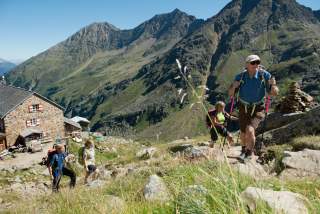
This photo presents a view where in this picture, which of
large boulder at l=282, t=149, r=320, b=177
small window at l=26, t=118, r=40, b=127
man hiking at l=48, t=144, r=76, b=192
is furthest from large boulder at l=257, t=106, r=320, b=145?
small window at l=26, t=118, r=40, b=127

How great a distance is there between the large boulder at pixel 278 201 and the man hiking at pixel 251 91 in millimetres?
5134

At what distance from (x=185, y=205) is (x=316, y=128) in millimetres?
13415

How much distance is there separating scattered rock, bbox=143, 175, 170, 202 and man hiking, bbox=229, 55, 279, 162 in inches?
138

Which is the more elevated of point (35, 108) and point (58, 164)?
point (35, 108)

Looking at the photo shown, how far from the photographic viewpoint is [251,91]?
8.59 m

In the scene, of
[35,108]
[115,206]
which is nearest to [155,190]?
[115,206]

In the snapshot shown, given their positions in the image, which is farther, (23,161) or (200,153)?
(23,161)

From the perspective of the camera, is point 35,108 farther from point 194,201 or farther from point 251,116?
point 194,201

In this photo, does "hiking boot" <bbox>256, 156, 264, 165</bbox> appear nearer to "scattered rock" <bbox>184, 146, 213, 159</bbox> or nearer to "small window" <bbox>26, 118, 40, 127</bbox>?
"scattered rock" <bbox>184, 146, 213, 159</bbox>

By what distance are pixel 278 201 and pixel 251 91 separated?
5.82 meters

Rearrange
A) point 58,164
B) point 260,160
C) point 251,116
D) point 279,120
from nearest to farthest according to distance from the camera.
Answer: point 251,116, point 260,160, point 58,164, point 279,120

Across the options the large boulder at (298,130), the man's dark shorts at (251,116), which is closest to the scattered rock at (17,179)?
the large boulder at (298,130)

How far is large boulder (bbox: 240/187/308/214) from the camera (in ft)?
9.39

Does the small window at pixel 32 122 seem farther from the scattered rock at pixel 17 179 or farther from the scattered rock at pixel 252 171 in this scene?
the scattered rock at pixel 252 171
